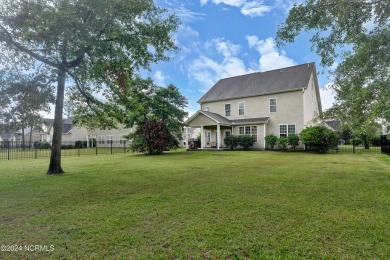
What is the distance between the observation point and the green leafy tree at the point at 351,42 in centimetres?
728

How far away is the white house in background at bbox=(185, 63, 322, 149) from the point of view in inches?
875

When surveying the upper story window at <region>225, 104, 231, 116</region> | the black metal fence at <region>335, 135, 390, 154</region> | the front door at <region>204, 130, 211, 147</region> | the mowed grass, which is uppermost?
the upper story window at <region>225, 104, 231, 116</region>

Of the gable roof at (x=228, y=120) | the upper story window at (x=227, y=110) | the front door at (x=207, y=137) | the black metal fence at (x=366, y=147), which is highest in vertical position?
the upper story window at (x=227, y=110)

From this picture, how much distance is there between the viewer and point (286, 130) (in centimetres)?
A: 2264

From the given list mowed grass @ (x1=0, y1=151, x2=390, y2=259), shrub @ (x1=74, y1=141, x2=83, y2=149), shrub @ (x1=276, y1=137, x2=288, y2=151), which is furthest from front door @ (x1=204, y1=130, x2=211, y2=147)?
shrub @ (x1=74, y1=141, x2=83, y2=149)

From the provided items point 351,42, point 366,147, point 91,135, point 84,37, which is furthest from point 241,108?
point 91,135

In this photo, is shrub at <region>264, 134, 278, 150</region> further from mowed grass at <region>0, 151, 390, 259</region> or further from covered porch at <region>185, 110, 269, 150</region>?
mowed grass at <region>0, 151, 390, 259</region>

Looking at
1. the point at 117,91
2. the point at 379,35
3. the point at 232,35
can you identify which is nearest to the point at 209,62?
the point at 232,35

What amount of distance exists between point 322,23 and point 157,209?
7995 mm

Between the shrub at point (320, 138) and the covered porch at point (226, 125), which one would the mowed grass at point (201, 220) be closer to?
the shrub at point (320, 138)

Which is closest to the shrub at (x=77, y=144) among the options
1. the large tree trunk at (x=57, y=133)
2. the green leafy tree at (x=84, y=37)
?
the large tree trunk at (x=57, y=133)

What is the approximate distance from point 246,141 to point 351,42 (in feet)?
51.2

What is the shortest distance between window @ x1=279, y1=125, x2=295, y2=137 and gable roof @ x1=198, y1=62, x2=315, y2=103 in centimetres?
353

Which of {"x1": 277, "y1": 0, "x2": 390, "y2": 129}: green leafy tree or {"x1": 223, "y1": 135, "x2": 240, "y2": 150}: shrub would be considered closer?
{"x1": 277, "y1": 0, "x2": 390, "y2": 129}: green leafy tree
